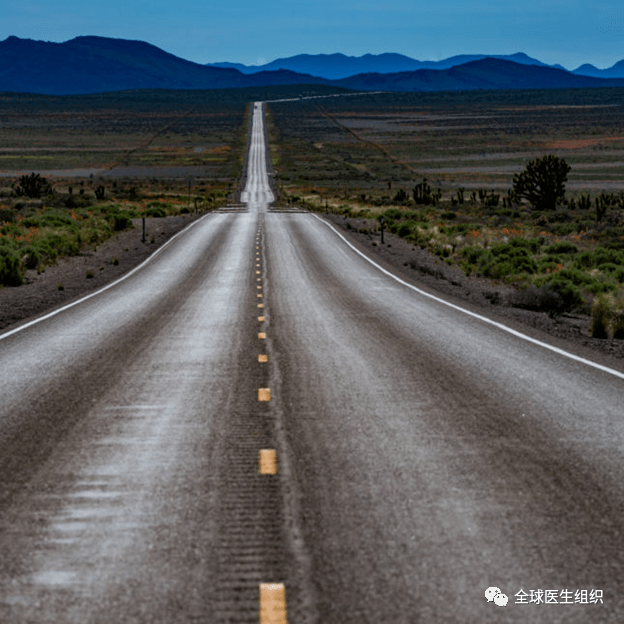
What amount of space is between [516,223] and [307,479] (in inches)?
1755

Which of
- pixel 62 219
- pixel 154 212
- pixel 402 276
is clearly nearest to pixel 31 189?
pixel 154 212

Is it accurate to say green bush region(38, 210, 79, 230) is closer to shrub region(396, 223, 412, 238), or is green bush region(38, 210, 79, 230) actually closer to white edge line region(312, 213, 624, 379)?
shrub region(396, 223, 412, 238)

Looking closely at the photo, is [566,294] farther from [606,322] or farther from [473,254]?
[473,254]

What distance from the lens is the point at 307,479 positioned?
6.54m

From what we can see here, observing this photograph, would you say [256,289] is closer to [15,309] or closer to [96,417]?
[15,309]

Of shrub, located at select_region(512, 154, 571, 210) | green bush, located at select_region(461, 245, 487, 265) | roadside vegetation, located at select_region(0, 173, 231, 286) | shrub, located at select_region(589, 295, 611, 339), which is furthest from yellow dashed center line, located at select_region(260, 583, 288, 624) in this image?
shrub, located at select_region(512, 154, 571, 210)

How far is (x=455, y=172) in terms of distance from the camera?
384 ft

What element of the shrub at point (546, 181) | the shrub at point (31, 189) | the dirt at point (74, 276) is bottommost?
the dirt at point (74, 276)

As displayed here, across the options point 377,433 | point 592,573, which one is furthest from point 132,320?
point 592,573

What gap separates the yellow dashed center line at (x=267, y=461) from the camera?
22.2 ft

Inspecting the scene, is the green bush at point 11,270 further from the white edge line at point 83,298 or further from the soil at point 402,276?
the white edge line at point 83,298

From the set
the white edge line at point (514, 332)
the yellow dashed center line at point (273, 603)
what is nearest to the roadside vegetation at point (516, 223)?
the white edge line at point (514, 332)
